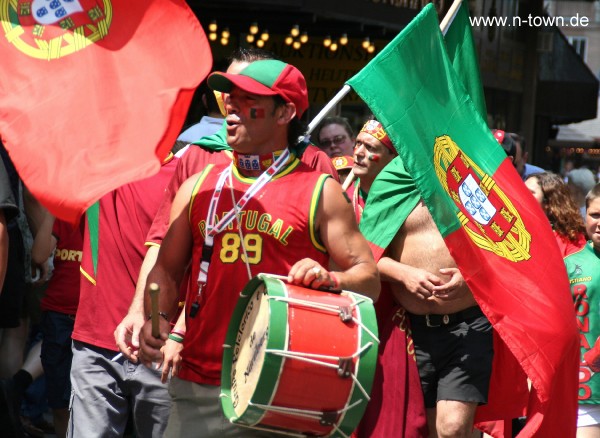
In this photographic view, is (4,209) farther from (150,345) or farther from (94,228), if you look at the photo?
(94,228)

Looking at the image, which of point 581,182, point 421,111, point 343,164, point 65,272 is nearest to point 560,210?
point 343,164

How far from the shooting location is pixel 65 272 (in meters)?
7.42

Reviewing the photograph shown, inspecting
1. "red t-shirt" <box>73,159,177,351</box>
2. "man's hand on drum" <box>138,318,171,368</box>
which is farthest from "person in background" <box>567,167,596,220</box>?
"man's hand on drum" <box>138,318,171,368</box>

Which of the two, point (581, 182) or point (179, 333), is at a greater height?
point (179, 333)

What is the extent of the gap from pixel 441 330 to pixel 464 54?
5.36ft

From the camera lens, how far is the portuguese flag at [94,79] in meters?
4.24

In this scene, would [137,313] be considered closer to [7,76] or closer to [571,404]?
[7,76]

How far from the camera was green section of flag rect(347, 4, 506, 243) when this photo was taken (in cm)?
548

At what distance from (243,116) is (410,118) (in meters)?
1.41

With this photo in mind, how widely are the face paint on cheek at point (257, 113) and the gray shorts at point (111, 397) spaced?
1.64 meters

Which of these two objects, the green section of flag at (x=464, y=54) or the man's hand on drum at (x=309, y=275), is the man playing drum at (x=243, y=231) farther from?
the green section of flag at (x=464, y=54)

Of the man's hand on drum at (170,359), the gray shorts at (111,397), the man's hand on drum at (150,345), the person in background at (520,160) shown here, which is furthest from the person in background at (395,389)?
the person in background at (520,160)

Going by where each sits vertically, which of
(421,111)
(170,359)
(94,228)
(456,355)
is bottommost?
(456,355)

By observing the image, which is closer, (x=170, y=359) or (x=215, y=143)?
(x=170, y=359)
